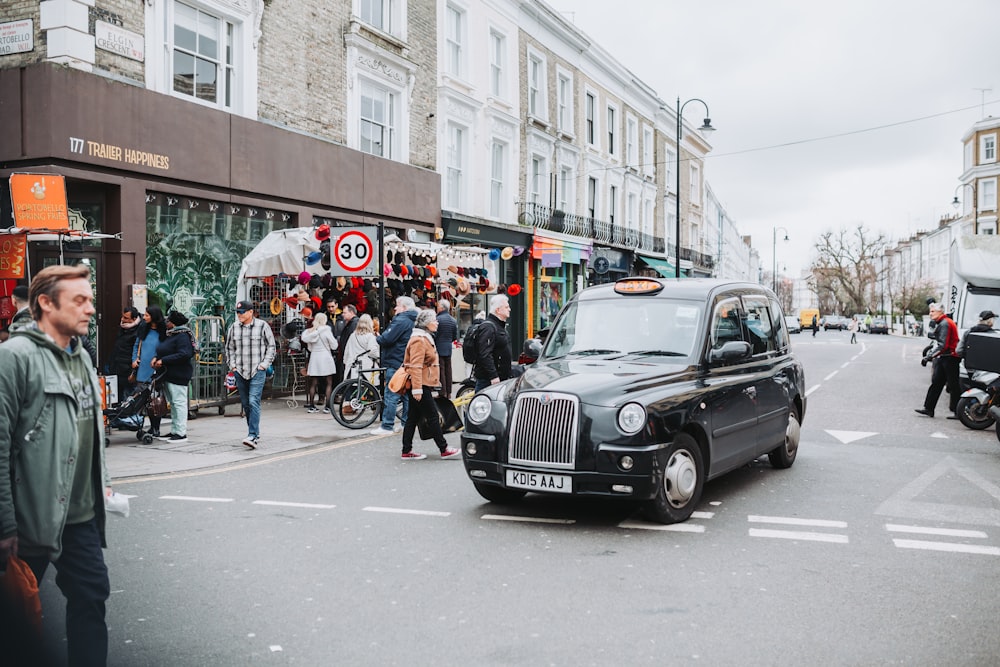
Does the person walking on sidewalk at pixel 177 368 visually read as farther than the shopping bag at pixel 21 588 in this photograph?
Yes

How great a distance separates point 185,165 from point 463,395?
5918 millimetres

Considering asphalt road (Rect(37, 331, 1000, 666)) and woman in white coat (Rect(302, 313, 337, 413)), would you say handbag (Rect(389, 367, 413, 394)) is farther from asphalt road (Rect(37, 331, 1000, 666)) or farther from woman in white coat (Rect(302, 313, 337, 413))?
woman in white coat (Rect(302, 313, 337, 413))

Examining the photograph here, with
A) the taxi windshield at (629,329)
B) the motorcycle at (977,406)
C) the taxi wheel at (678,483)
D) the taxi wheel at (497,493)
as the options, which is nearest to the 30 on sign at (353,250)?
the taxi windshield at (629,329)

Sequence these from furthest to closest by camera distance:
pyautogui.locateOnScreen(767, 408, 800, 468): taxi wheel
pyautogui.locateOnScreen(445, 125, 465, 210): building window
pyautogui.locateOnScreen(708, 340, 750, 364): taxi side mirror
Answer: pyautogui.locateOnScreen(445, 125, 465, 210): building window
pyautogui.locateOnScreen(767, 408, 800, 468): taxi wheel
pyautogui.locateOnScreen(708, 340, 750, 364): taxi side mirror

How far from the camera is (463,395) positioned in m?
14.8

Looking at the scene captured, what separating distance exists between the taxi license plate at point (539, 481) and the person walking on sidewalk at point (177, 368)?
5.95 m

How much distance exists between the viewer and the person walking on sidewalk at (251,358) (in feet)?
34.4

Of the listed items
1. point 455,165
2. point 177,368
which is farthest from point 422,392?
point 455,165

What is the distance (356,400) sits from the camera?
12.4m

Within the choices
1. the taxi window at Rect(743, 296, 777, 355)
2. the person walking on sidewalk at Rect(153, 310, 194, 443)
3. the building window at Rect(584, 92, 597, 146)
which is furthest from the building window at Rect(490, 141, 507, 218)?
the taxi window at Rect(743, 296, 777, 355)

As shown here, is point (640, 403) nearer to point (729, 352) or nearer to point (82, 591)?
point (729, 352)

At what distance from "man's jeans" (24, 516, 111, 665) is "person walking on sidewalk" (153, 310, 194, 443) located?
7.67 m

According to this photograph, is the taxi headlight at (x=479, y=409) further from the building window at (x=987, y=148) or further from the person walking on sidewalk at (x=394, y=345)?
the building window at (x=987, y=148)

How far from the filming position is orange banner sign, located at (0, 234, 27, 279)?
34.6ft
